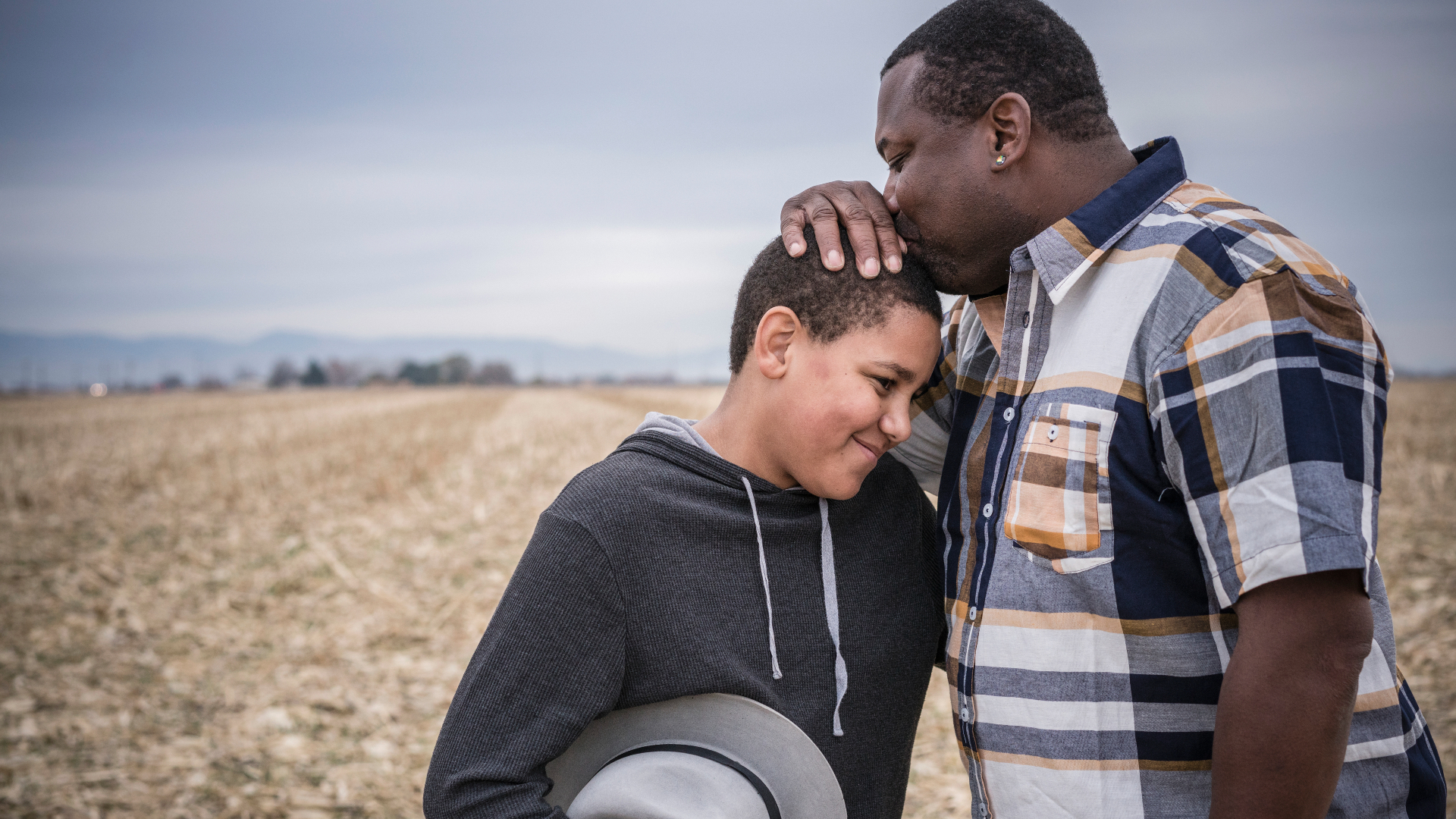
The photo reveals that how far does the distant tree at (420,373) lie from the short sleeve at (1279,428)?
142 metres

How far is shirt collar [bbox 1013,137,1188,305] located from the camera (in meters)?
1.42

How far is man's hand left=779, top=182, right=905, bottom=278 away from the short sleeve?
59cm

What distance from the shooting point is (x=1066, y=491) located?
1.37 metres

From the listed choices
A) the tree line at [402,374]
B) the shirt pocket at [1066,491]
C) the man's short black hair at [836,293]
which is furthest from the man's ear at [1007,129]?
the tree line at [402,374]

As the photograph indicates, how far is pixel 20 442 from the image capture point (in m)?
19.5

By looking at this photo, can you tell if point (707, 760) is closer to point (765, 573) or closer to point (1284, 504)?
point (765, 573)

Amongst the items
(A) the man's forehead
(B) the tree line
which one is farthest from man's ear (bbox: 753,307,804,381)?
(B) the tree line

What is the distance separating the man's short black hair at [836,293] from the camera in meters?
1.67

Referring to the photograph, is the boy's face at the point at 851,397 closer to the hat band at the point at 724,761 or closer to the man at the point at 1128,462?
the man at the point at 1128,462

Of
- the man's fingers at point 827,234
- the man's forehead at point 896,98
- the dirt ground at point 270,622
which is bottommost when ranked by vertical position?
the dirt ground at point 270,622

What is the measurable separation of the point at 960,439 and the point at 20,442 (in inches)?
946

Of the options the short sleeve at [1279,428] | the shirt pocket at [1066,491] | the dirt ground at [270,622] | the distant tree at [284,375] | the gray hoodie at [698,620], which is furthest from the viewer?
the distant tree at [284,375]

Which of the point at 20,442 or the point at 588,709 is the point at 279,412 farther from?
the point at 588,709

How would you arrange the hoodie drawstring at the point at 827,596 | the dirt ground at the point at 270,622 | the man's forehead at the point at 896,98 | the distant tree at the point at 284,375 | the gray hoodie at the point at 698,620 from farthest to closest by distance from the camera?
the distant tree at the point at 284,375 → the dirt ground at the point at 270,622 → the hoodie drawstring at the point at 827,596 → the man's forehead at the point at 896,98 → the gray hoodie at the point at 698,620
